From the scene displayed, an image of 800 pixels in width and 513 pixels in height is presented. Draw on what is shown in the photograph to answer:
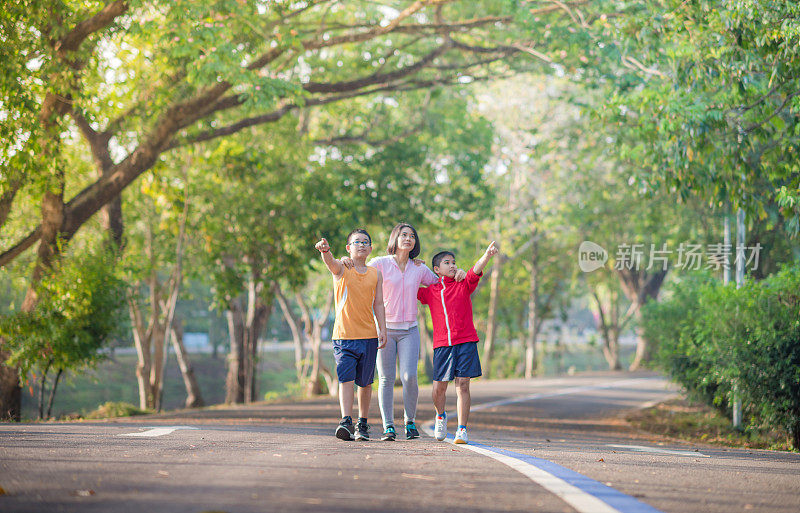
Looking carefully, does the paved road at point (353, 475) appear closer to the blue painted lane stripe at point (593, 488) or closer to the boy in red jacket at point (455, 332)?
the blue painted lane stripe at point (593, 488)

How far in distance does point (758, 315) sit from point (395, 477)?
8106mm

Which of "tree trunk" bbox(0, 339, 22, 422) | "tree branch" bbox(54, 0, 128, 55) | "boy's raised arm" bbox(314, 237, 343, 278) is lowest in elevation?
"tree trunk" bbox(0, 339, 22, 422)

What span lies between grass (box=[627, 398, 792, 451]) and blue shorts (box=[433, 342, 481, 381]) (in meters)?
6.14

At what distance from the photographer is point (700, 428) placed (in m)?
15.0

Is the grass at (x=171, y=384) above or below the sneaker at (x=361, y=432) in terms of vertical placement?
below

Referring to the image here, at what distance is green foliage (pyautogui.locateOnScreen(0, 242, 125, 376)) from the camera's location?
14727 mm

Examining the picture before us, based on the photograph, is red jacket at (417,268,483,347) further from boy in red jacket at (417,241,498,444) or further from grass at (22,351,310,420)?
grass at (22,351,310,420)

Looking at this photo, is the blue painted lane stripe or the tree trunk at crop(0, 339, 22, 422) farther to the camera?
the tree trunk at crop(0, 339, 22, 422)

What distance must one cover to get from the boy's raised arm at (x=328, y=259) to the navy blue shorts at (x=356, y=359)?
2.23ft

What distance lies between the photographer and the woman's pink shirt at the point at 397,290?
815 centimetres

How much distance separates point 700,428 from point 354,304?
9.54 meters

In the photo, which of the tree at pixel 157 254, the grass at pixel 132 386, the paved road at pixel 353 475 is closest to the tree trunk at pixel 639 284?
the grass at pixel 132 386

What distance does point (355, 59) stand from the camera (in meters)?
19.0

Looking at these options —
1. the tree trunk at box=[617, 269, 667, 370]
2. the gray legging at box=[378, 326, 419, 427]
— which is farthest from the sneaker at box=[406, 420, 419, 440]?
the tree trunk at box=[617, 269, 667, 370]
